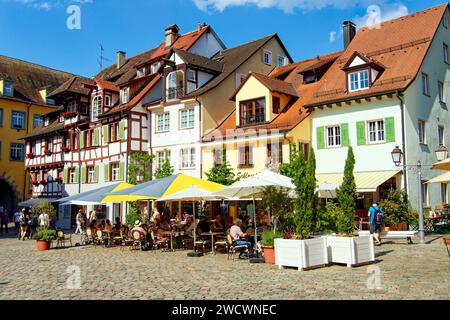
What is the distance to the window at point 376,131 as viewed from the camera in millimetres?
22439

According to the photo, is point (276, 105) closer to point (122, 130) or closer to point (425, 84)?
point (425, 84)

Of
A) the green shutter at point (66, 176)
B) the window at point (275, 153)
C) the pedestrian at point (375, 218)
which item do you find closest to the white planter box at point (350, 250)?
the pedestrian at point (375, 218)

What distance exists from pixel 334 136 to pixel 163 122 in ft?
39.6

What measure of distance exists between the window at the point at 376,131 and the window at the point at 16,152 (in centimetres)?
3773

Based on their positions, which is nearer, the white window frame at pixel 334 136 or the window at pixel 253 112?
the white window frame at pixel 334 136

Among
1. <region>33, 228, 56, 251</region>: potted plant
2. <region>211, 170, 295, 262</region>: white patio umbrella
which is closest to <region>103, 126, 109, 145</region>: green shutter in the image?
<region>33, 228, 56, 251</region>: potted plant

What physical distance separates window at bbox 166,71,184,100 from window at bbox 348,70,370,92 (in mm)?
11306

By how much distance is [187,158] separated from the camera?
29656mm

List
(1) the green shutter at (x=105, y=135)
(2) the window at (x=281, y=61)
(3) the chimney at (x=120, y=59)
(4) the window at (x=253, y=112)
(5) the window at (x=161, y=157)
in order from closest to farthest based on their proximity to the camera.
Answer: (4) the window at (x=253, y=112) → (5) the window at (x=161, y=157) → (1) the green shutter at (x=105, y=135) → (2) the window at (x=281, y=61) → (3) the chimney at (x=120, y=59)

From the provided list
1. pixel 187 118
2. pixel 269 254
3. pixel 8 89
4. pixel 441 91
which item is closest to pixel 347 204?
pixel 269 254

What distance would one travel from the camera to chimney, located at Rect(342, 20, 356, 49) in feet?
97.1

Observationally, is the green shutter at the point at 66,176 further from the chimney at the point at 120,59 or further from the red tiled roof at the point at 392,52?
the red tiled roof at the point at 392,52
